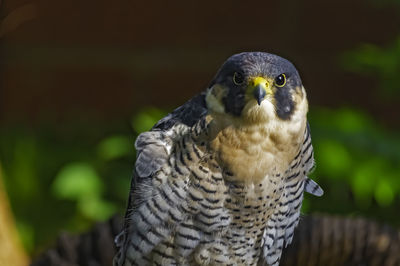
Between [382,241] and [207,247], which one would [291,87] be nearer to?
[207,247]

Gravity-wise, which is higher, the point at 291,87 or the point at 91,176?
the point at 291,87

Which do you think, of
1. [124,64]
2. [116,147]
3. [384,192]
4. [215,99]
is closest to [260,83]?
[215,99]

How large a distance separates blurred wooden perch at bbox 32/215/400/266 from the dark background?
4.58 ft

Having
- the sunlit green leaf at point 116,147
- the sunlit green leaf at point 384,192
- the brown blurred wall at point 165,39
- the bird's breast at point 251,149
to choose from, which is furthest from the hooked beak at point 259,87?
the brown blurred wall at point 165,39

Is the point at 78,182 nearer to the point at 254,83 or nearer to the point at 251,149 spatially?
the point at 251,149

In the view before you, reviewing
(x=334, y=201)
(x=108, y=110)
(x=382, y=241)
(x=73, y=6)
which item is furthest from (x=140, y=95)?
(x=382, y=241)

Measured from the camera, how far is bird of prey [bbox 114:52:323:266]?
1530 millimetres

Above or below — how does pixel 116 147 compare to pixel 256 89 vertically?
below

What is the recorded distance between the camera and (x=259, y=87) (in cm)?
145

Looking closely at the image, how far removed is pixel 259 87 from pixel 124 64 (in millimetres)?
2033

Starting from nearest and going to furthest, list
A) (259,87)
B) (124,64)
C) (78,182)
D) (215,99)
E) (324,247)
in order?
(259,87)
(215,99)
(324,247)
(78,182)
(124,64)

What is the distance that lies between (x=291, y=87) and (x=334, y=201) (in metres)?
1.52

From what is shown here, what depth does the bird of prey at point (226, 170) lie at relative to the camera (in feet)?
5.02

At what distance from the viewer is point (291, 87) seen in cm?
155
